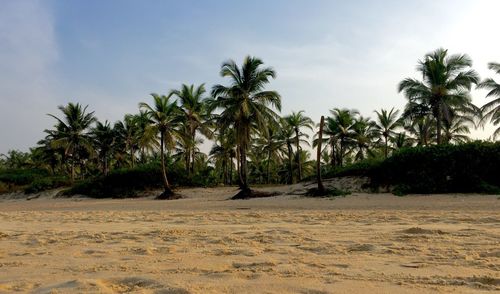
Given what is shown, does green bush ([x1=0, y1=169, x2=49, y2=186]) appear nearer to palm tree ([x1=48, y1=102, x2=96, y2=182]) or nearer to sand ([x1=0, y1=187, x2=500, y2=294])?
palm tree ([x1=48, y1=102, x2=96, y2=182])

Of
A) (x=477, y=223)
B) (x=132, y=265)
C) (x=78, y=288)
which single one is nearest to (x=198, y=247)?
(x=132, y=265)

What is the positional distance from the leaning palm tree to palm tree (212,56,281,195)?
4.24 meters

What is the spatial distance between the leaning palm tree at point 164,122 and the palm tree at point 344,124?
16.6 meters

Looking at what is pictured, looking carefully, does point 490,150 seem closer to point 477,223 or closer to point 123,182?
point 477,223

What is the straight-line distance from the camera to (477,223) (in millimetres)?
7707

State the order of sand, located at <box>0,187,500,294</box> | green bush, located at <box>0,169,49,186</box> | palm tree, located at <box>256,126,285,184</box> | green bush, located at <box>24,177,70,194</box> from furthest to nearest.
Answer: palm tree, located at <box>256,126,285,184</box>, green bush, located at <box>0,169,49,186</box>, green bush, located at <box>24,177,70,194</box>, sand, located at <box>0,187,500,294</box>

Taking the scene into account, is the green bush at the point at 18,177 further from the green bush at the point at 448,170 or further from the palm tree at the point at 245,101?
the green bush at the point at 448,170

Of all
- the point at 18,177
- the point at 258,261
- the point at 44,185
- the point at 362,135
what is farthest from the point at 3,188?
the point at 258,261

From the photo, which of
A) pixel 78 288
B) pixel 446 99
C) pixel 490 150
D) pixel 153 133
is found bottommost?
pixel 78 288

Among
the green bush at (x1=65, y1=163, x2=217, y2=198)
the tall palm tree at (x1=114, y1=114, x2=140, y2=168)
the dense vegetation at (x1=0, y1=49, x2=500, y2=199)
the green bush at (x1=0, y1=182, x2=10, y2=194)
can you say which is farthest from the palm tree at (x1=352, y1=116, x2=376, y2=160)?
the green bush at (x1=0, y1=182, x2=10, y2=194)

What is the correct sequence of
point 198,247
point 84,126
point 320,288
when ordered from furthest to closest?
1. point 84,126
2. point 198,247
3. point 320,288

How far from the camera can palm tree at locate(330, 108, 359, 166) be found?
127 ft

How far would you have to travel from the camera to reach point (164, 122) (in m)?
27.3

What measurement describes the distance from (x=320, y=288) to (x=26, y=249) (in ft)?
14.7
